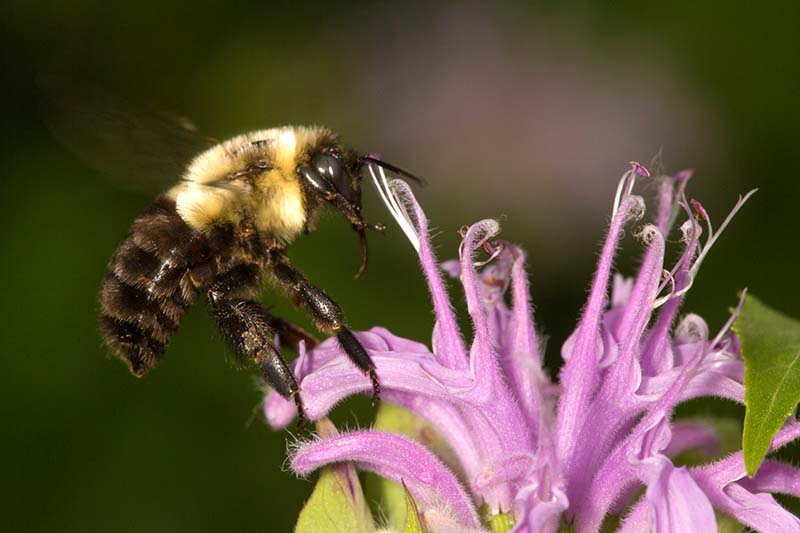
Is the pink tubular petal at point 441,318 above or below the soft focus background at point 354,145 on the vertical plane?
above

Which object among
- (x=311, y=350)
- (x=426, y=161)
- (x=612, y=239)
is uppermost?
(x=612, y=239)

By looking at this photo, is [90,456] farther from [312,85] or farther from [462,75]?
[462,75]

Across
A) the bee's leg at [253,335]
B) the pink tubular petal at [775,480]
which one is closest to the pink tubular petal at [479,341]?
the bee's leg at [253,335]

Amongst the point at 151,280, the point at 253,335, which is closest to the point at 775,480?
the point at 253,335

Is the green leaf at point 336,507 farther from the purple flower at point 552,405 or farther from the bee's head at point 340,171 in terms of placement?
the bee's head at point 340,171

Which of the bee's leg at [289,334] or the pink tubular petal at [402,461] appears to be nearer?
the pink tubular petal at [402,461]

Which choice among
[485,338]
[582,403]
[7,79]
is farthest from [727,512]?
[7,79]
